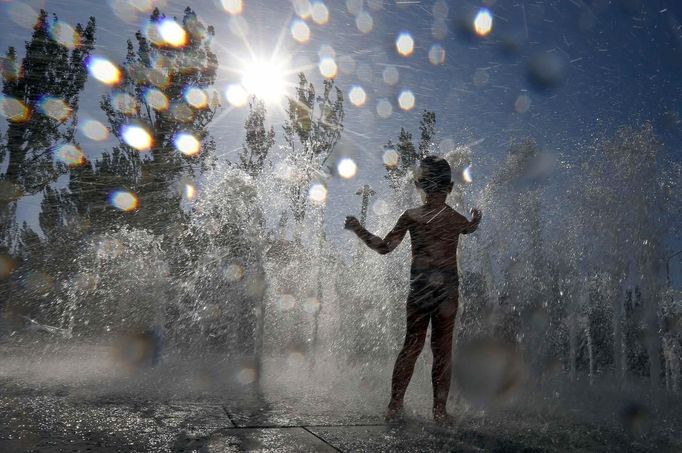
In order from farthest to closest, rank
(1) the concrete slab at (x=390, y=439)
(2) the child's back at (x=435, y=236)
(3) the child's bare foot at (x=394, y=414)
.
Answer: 1. (2) the child's back at (x=435, y=236)
2. (3) the child's bare foot at (x=394, y=414)
3. (1) the concrete slab at (x=390, y=439)

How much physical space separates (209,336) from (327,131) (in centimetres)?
1088

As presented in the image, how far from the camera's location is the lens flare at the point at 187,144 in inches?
593

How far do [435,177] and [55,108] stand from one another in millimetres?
15348

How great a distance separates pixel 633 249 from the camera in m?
8.69

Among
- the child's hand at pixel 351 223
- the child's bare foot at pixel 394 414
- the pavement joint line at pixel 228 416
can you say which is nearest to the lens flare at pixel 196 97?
the child's hand at pixel 351 223

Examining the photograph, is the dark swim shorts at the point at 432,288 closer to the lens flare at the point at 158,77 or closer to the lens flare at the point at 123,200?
the lens flare at the point at 158,77

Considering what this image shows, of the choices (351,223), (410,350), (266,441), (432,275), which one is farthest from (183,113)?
(266,441)

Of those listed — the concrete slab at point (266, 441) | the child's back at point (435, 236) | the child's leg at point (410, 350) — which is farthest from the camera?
the child's back at point (435, 236)

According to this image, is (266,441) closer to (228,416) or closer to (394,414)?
(228,416)

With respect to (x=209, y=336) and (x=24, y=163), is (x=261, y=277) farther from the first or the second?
(x=24, y=163)

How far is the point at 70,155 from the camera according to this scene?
16266 millimetres

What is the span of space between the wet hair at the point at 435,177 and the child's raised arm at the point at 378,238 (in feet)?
0.78

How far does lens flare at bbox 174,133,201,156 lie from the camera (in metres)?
Answer: 15.1

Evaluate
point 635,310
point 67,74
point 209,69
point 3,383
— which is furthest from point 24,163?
point 635,310
